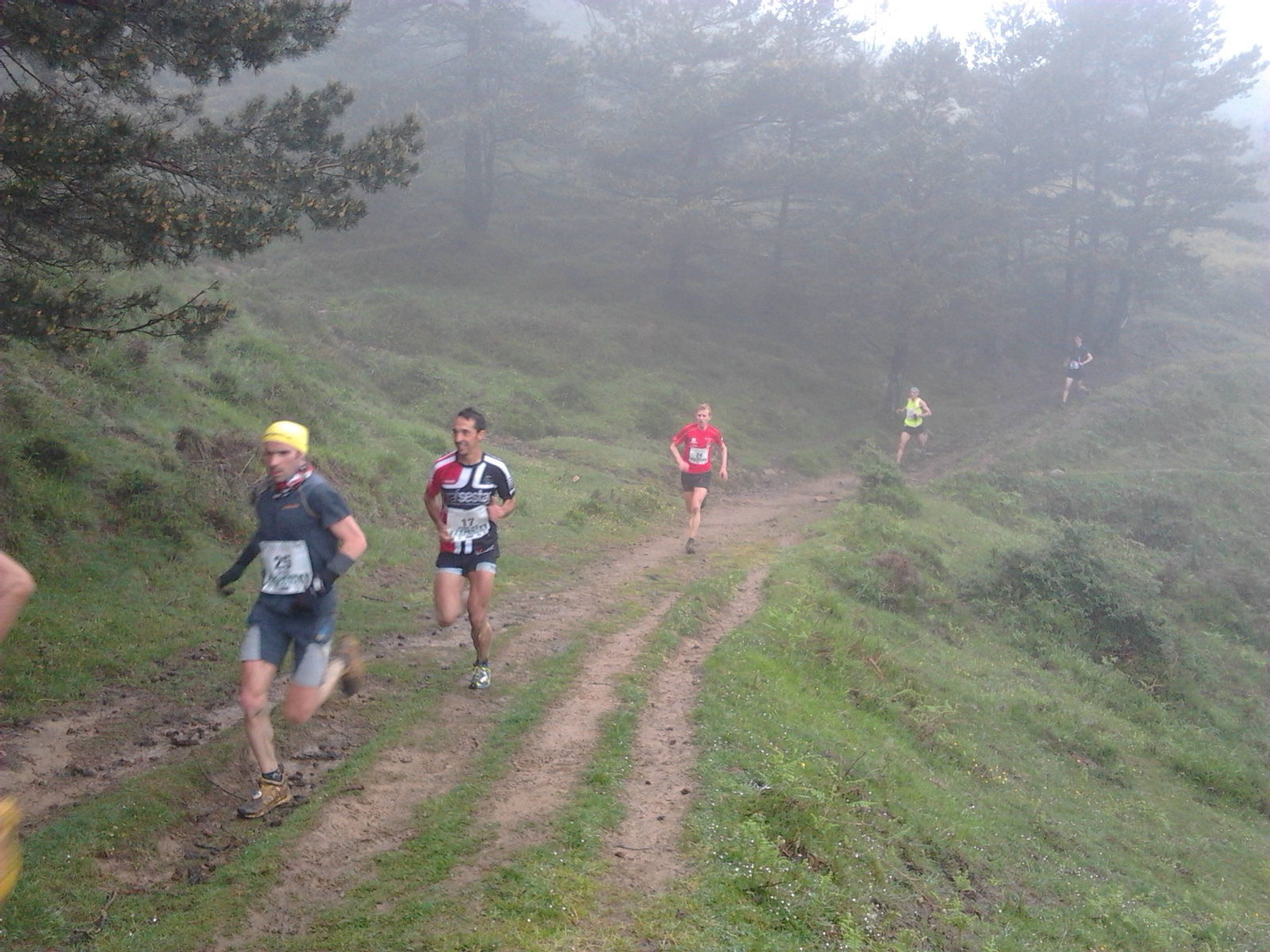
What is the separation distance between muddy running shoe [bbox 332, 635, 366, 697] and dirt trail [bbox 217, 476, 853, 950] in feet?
1.76

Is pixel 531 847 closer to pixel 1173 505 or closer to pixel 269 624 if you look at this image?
pixel 269 624

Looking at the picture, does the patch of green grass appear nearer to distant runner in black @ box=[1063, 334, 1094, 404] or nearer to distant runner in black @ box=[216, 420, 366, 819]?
distant runner in black @ box=[216, 420, 366, 819]

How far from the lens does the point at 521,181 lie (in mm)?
39719

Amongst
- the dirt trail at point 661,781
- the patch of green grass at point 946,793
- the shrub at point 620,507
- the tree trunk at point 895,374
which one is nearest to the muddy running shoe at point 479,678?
the dirt trail at point 661,781

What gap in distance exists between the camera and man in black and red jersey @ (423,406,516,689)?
26.2 feet

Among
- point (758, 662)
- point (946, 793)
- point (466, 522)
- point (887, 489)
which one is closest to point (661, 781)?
point (466, 522)

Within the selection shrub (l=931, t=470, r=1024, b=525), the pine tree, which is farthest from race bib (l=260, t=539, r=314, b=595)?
shrub (l=931, t=470, r=1024, b=525)

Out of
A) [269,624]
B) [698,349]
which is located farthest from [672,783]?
[698,349]

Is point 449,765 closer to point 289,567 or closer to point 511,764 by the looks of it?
point 511,764

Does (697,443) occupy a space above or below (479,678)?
above

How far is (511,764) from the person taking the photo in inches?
266

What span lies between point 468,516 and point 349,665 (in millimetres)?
1753

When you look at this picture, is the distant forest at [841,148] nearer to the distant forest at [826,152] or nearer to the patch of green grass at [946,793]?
the distant forest at [826,152]

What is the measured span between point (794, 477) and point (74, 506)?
1901 centimetres
